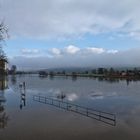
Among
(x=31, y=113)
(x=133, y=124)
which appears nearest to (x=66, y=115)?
(x=31, y=113)

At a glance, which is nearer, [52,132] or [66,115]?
Answer: [52,132]

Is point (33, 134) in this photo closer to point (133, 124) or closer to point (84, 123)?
point (84, 123)

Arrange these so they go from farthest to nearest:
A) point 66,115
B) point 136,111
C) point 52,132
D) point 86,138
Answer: point 136,111 < point 66,115 < point 52,132 < point 86,138

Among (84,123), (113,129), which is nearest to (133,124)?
(113,129)

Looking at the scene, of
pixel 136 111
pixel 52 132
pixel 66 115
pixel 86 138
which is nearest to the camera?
pixel 86 138

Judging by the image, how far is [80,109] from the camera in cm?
3934

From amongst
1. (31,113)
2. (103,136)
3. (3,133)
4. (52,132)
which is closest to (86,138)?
(103,136)

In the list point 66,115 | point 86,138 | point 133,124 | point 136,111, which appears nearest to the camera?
point 86,138

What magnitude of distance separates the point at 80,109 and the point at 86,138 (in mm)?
15565

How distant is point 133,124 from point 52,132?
9.17m

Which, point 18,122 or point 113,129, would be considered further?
point 18,122

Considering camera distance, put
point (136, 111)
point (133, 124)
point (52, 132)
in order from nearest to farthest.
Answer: point (52, 132), point (133, 124), point (136, 111)

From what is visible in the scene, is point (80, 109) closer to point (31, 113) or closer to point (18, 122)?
point (31, 113)

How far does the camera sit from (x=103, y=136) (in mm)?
24531
